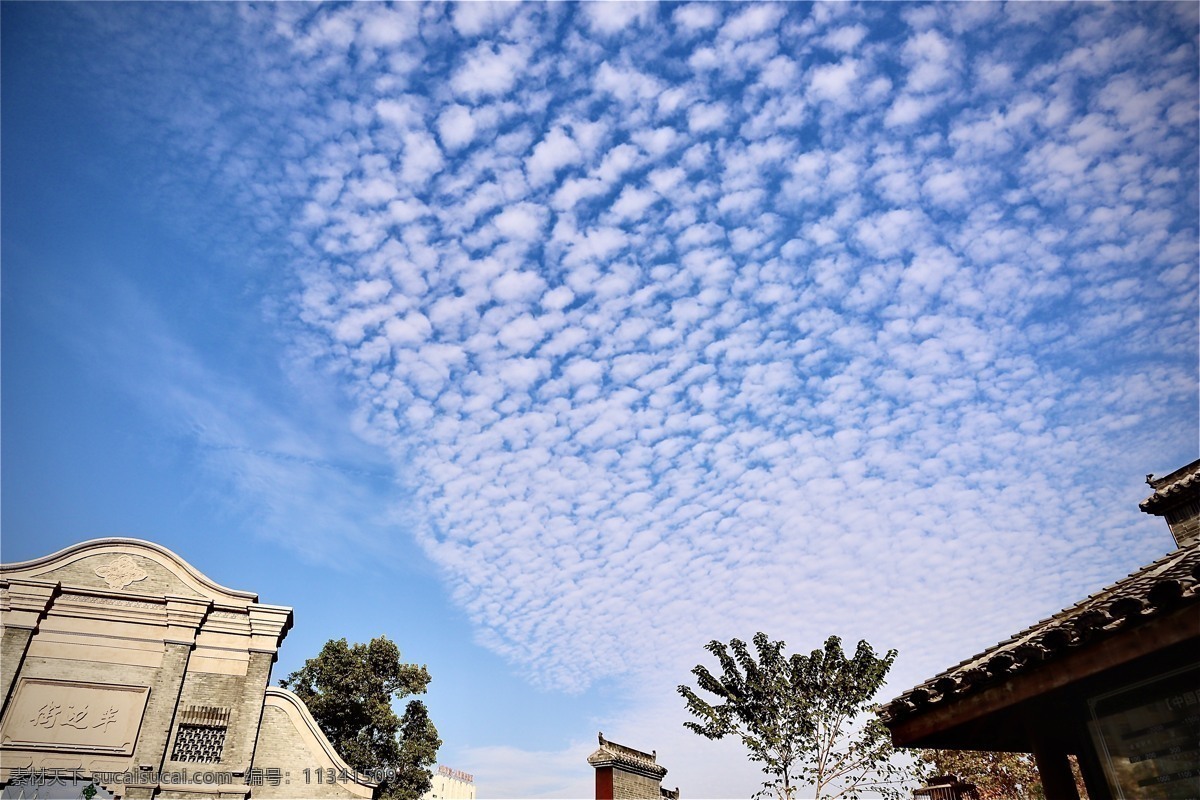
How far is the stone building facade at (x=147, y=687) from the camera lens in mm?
16312

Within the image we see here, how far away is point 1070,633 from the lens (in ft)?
16.8

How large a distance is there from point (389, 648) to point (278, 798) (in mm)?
13331

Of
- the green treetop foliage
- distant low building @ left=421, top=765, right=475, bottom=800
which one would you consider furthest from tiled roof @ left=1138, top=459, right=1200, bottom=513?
distant low building @ left=421, top=765, right=475, bottom=800

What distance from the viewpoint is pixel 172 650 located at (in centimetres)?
1792

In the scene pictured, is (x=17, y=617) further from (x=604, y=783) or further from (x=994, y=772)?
(x=994, y=772)

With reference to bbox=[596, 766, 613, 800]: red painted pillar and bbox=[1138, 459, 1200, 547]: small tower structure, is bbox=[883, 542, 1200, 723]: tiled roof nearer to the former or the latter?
bbox=[1138, 459, 1200, 547]: small tower structure

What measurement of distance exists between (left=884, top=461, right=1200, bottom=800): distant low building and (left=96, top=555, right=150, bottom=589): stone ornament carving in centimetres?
1957

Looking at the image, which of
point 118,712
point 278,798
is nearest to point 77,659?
point 118,712

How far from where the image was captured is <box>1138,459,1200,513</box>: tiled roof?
39.9 feet

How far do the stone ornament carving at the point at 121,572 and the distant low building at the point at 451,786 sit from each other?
1524 inches

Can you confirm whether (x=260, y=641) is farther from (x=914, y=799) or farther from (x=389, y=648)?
(x=914, y=799)

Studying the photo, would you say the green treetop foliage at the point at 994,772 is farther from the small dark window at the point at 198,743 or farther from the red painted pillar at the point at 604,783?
the small dark window at the point at 198,743

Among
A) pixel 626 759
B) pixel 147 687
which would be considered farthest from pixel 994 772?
pixel 147 687

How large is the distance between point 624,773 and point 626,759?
358mm
